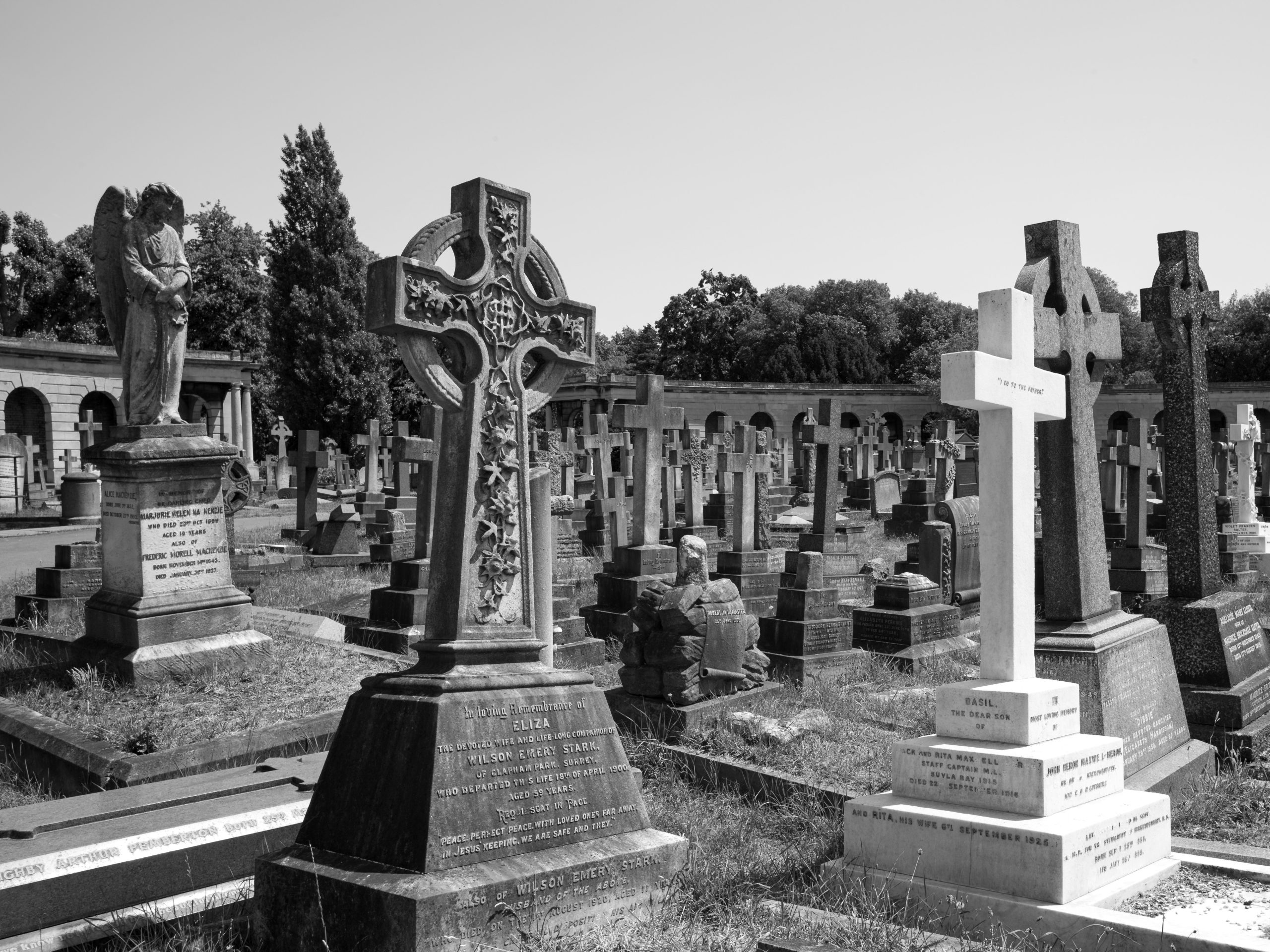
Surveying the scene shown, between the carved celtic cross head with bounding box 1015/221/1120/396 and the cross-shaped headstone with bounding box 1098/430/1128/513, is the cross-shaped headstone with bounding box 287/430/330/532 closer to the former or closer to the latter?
the cross-shaped headstone with bounding box 1098/430/1128/513

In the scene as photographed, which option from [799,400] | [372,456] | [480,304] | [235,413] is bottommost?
[480,304]

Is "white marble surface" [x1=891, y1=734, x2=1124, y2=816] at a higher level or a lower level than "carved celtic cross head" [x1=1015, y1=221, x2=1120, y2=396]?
lower

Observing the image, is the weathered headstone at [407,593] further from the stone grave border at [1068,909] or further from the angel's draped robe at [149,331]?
the stone grave border at [1068,909]

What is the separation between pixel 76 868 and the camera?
12.8 ft

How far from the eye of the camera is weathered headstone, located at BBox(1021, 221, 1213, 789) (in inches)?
232

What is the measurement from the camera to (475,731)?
390 cm

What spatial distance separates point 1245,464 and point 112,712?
57.2 feet

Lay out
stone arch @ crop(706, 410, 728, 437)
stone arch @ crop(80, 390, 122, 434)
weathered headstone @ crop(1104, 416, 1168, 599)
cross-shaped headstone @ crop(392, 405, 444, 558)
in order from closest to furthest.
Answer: cross-shaped headstone @ crop(392, 405, 444, 558) < weathered headstone @ crop(1104, 416, 1168, 599) < stone arch @ crop(80, 390, 122, 434) < stone arch @ crop(706, 410, 728, 437)

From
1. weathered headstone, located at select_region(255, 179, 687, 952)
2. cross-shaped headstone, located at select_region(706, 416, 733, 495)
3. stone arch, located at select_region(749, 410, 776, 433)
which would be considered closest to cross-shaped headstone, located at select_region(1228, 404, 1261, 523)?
cross-shaped headstone, located at select_region(706, 416, 733, 495)

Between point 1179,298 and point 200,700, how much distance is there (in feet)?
23.7

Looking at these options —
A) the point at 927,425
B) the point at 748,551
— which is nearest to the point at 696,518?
the point at 748,551

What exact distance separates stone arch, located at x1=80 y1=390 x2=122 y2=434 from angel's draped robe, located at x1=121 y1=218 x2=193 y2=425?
39231 mm

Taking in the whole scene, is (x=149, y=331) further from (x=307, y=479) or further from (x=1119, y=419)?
(x=1119, y=419)

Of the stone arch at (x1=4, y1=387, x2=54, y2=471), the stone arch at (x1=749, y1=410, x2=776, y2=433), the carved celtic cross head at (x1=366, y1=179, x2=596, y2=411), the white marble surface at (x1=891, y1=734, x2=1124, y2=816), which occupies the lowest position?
the white marble surface at (x1=891, y1=734, x2=1124, y2=816)
